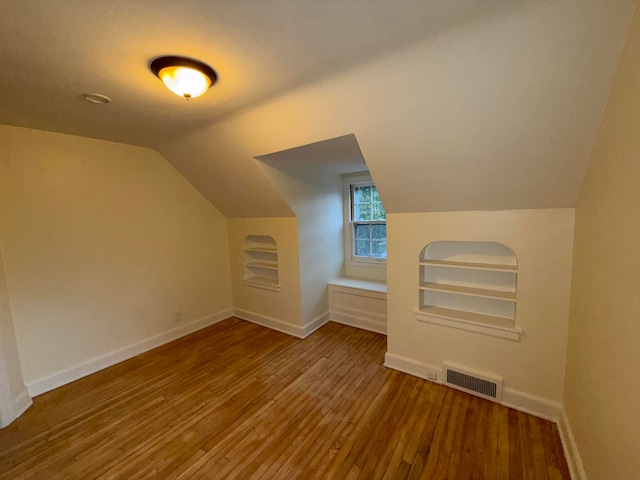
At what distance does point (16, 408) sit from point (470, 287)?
411 cm

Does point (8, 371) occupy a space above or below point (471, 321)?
below

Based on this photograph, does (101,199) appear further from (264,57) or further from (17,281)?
(264,57)

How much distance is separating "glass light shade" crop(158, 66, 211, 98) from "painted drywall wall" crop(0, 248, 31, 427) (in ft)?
7.49

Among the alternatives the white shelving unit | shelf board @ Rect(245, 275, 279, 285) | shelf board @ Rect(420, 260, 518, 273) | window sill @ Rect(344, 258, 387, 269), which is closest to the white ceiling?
shelf board @ Rect(420, 260, 518, 273)

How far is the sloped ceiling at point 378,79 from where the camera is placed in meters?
1.11

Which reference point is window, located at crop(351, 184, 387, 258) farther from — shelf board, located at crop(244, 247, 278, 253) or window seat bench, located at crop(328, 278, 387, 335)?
shelf board, located at crop(244, 247, 278, 253)

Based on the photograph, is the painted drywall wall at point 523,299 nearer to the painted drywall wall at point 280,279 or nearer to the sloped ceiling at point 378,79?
the sloped ceiling at point 378,79

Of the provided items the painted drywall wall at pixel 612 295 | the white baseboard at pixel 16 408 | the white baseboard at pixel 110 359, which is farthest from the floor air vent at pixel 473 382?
the white baseboard at pixel 16 408

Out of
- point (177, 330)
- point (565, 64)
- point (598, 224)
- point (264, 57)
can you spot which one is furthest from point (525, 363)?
point (177, 330)

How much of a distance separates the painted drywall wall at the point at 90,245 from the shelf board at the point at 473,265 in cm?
312

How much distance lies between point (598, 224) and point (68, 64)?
3.07 metres

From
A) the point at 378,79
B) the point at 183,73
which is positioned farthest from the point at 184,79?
the point at 378,79

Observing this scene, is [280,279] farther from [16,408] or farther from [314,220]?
[16,408]

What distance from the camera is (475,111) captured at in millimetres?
1515
